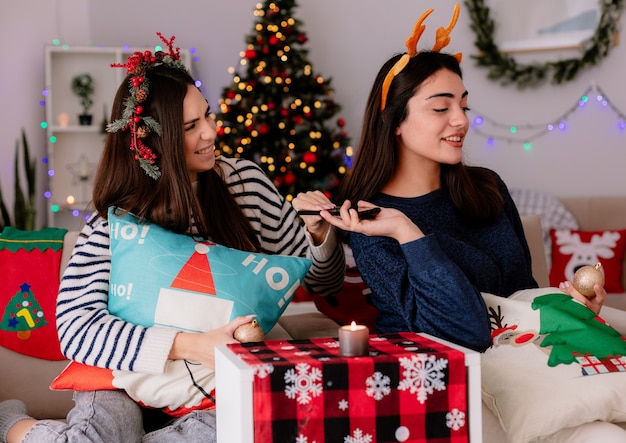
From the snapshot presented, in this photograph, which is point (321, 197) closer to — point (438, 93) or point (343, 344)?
point (438, 93)

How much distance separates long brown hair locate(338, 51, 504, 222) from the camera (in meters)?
1.95

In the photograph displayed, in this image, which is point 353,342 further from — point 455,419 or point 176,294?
point 176,294

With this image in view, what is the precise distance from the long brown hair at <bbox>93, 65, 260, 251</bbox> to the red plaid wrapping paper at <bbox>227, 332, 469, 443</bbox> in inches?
26.4

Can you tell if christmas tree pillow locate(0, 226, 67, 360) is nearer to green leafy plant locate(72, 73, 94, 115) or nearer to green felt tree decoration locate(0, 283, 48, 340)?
green felt tree decoration locate(0, 283, 48, 340)

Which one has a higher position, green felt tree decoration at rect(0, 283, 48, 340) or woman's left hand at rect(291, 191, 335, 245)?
woman's left hand at rect(291, 191, 335, 245)

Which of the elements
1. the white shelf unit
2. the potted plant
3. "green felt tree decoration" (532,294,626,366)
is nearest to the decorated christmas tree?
the white shelf unit

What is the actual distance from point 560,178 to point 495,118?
557mm

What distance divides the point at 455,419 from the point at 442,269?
0.42 metres

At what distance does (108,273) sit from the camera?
1.87m

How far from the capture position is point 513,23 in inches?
201

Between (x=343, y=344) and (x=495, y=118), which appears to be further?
(x=495, y=118)

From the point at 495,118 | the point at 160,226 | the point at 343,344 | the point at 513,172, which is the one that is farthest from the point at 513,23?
the point at 343,344

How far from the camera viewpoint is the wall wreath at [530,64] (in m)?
Answer: 4.92

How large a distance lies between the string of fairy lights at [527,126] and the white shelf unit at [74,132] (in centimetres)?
188
